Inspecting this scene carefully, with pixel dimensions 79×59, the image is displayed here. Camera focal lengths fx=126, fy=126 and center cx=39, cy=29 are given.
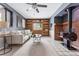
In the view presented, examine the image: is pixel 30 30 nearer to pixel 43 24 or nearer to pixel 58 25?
pixel 43 24

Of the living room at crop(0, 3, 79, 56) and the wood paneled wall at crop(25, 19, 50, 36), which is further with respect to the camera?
the wood paneled wall at crop(25, 19, 50, 36)

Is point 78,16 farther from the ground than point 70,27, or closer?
farther from the ground

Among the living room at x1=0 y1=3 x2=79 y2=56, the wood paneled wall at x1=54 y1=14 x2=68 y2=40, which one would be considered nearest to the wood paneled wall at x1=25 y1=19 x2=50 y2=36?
the living room at x1=0 y1=3 x2=79 y2=56

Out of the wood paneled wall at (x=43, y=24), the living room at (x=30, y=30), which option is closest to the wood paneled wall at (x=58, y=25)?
the living room at (x=30, y=30)

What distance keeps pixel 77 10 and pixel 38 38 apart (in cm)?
320

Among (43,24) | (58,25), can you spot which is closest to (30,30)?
(43,24)

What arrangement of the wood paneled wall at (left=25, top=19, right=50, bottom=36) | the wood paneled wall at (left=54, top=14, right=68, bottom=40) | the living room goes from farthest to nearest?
the wood paneled wall at (left=25, top=19, right=50, bottom=36), the wood paneled wall at (left=54, top=14, right=68, bottom=40), the living room

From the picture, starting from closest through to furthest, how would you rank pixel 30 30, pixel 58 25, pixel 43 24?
pixel 58 25
pixel 30 30
pixel 43 24

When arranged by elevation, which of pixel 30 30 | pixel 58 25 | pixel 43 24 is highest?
pixel 43 24

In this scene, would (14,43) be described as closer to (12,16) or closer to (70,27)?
(12,16)

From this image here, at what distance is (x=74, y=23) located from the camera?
18.2ft

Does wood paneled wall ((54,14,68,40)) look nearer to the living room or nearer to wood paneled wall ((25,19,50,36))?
the living room

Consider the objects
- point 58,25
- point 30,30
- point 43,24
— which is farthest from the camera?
point 43,24

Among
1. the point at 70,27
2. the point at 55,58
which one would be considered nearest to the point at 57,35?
the point at 70,27
